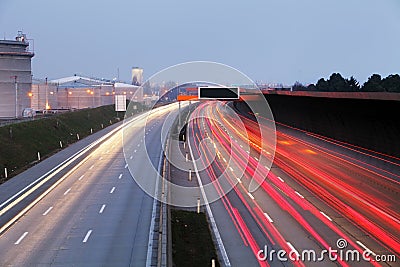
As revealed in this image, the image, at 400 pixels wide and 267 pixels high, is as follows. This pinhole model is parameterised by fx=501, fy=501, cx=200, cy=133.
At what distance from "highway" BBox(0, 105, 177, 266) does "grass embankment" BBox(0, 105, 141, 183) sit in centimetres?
757

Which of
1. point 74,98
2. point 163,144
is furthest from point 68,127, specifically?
point 74,98

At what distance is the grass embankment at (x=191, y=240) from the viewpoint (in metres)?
23.2

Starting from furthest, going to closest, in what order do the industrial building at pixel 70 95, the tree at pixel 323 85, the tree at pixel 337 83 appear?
the tree at pixel 323 85 → the tree at pixel 337 83 → the industrial building at pixel 70 95

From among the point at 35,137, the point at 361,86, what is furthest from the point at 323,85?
the point at 35,137

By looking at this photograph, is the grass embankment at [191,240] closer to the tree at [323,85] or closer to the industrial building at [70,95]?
the industrial building at [70,95]

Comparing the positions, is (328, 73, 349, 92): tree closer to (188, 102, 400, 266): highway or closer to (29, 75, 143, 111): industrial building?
(29, 75, 143, 111): industrial building

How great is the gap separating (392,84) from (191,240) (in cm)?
8431

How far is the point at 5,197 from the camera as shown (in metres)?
34.9

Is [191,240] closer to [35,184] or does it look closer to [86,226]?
[86,226]

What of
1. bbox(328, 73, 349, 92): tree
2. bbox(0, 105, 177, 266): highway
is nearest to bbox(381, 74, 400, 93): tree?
bbox(328, 73, 349, 92): tree

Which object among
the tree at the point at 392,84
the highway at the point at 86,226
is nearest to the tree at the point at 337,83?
the tree at the point at 392,84

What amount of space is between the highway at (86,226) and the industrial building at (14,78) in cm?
5226

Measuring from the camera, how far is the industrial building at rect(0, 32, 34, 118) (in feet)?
303

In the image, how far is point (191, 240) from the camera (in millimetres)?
26344
